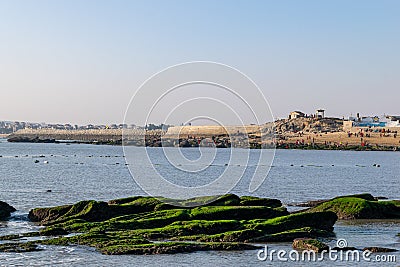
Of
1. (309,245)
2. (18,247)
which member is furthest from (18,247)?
(309,245)

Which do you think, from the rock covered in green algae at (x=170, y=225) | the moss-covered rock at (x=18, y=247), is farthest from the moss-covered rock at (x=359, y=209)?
the moss-covered rock at (x=18, y=247)

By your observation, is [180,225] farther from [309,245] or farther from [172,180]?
[172,180]

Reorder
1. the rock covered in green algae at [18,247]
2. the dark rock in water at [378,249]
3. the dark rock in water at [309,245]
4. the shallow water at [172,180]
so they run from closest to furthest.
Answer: the shallow water at [172,180] → the rock covered in green algae at [18,247] → the dark rock in water at [309,245] → the dark rock in water at [378,249]

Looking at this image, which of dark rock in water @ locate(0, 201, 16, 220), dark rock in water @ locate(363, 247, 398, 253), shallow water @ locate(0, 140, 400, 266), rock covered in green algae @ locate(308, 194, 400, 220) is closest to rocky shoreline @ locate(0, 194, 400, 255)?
rock covered in green algae @ locate(308, 194, 400, 220)

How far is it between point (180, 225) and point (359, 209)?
1236 cm

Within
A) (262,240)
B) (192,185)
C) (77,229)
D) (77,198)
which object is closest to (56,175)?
(192,185)

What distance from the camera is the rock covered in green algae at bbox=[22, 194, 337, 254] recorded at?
2661 cm

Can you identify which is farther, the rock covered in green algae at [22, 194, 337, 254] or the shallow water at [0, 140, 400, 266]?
the rock covered in green algae at [22, 194, 337, 254]

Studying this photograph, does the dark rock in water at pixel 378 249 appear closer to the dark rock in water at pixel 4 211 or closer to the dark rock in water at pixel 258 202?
the dark rock in water at pixel 258 202

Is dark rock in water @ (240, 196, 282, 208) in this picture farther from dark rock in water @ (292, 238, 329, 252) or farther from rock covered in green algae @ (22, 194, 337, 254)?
dark rock in water @ (292, 238, 329, 252)

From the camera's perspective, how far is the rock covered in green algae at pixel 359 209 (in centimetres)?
3691

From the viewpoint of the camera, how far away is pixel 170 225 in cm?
3038

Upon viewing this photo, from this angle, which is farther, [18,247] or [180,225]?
[180,225]

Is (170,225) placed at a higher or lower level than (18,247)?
higher
